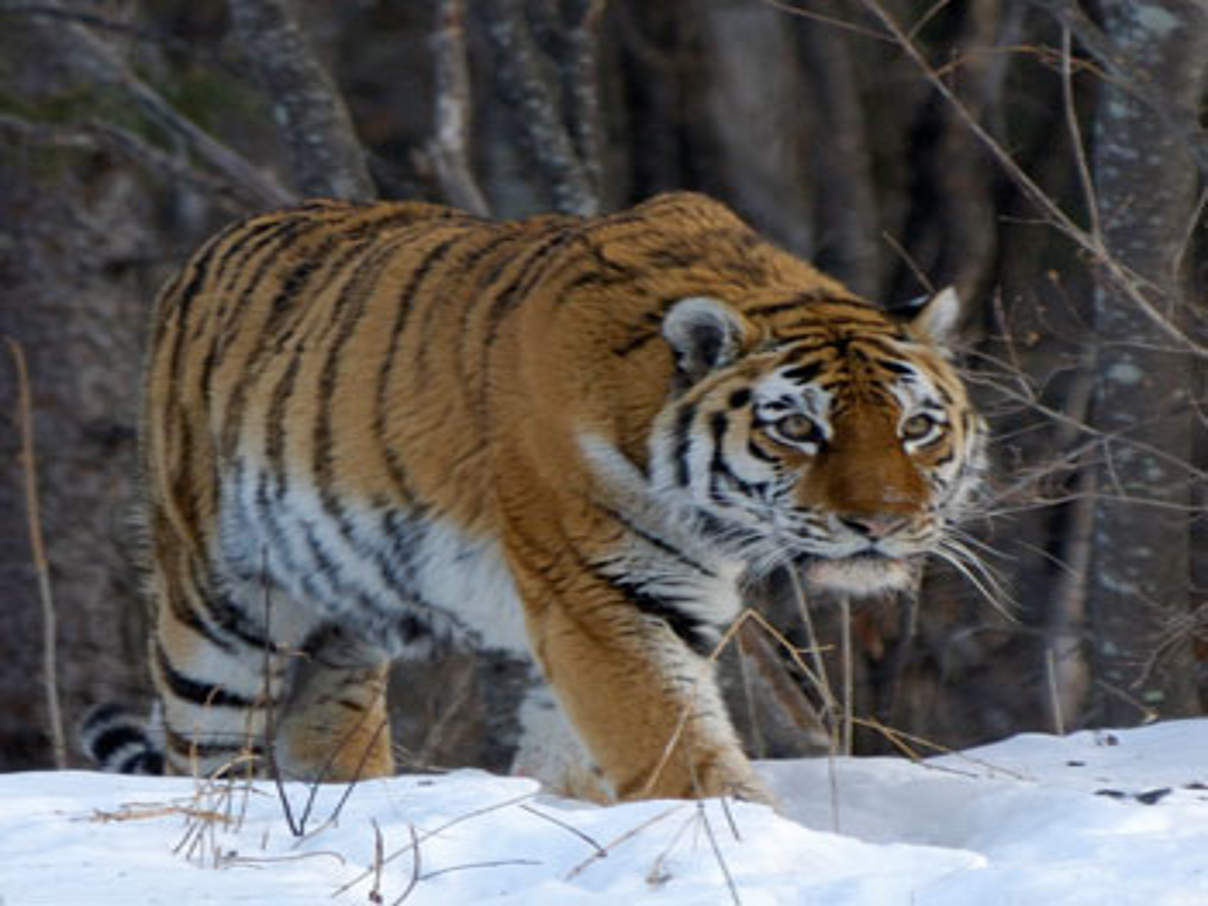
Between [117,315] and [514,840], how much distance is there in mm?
7071

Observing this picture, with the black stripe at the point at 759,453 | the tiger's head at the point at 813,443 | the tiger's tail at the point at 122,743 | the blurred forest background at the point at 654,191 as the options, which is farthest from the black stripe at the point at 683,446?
the blurred forest background at the point at 654,191

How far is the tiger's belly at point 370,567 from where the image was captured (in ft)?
18.1

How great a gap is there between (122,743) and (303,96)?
99.1 inches

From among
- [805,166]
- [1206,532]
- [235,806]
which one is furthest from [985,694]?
[235,806]

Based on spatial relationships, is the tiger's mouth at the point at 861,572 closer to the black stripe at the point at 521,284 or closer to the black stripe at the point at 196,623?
the black stripe at the point at 521,284

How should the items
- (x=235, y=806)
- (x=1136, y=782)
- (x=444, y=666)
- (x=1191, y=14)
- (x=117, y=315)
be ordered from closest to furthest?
(x=235, y=806), (x=1136, y=782), (x=1191, y=14), (x=444, y=666), (x=117, y=315)

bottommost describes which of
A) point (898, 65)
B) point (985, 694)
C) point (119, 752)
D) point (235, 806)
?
point (985, 694)

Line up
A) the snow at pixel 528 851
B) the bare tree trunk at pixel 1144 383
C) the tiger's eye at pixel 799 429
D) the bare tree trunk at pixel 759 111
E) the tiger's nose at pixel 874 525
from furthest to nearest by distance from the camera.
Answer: the bare tree trunk at pixel 759 111, the bare tree trunk at pixel 1144 383, the tiger's eye at pixel 799 429, the tiger's nose at pixel 874 525, the snow at pixel 528 851

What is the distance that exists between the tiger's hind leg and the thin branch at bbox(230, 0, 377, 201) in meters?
2.13

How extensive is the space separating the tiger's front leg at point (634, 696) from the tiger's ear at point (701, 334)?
1.62 feet

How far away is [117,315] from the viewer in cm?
1065

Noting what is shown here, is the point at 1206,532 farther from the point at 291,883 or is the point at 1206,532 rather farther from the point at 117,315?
the point at 117,315

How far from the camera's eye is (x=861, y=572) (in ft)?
16.3

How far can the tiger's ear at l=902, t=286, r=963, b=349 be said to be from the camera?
17.6ft
